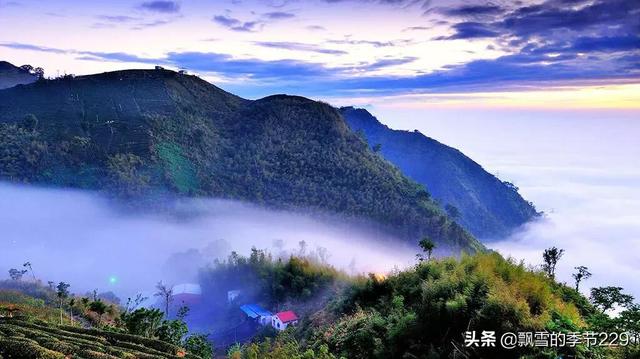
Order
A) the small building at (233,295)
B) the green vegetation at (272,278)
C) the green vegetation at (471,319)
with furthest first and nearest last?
1. the small building at (233,295)
2. the green vegetation at (272,278)
3. the green vegetation at (471,319)

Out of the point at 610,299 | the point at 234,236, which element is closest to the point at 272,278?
the point at 610,299

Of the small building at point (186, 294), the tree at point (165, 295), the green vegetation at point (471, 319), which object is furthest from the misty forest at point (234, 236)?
the tree at point (165, 295)

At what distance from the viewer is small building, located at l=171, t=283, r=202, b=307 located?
44781mm

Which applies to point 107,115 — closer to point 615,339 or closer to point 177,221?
point 177,221

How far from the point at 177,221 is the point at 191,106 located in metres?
31.7

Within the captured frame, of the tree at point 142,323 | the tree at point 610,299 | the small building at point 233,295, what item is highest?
the tree at point 610,299

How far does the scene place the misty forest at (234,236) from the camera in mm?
9586

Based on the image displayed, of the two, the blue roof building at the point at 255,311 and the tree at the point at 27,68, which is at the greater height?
the tree at the point at 27,68

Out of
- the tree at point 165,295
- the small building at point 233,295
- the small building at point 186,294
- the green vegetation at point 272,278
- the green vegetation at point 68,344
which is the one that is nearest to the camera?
the green vegetation at point 68,344

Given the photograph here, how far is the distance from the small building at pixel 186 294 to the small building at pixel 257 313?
796 cm

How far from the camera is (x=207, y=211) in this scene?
7569cm

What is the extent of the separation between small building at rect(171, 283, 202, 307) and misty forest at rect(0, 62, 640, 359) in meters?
0.19

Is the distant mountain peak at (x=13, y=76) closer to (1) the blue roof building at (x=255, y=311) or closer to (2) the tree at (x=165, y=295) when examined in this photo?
(2) the tree at (x=165, y=295)

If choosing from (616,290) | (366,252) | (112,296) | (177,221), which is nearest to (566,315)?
(616,290)
